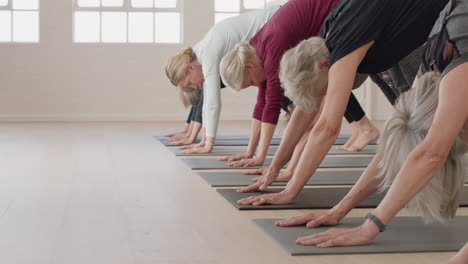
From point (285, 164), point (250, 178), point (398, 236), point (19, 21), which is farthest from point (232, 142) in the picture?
point (19, 21)

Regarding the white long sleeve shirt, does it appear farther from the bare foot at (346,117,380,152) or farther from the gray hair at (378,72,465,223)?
the gray hair at (378,72,465,223)

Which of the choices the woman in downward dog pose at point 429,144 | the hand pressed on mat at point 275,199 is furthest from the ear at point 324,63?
the hand pressed on mat at point 275,199

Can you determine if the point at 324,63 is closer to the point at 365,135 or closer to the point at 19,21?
the point at 365,135

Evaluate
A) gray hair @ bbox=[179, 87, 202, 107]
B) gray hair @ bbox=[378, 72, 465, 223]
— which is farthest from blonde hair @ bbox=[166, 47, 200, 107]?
gray hair @ bbox=[378, 72, 465, 223]

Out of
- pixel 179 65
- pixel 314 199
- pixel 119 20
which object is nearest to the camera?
pixel 314 199

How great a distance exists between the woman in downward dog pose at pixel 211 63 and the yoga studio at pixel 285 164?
0.01 m

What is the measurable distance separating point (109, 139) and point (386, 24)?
14.4ft

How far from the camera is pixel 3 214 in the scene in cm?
293

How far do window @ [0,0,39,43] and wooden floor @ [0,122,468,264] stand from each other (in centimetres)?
440

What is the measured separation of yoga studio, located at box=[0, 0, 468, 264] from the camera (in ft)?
7.01

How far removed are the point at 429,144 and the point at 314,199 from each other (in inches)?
49.5

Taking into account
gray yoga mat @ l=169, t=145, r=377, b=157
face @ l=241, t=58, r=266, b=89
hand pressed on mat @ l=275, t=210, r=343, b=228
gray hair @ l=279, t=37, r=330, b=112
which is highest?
gray hair @ l=279, t=37, r=330, b=112

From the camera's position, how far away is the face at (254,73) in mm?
3812

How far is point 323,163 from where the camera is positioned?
4652 millimetres
